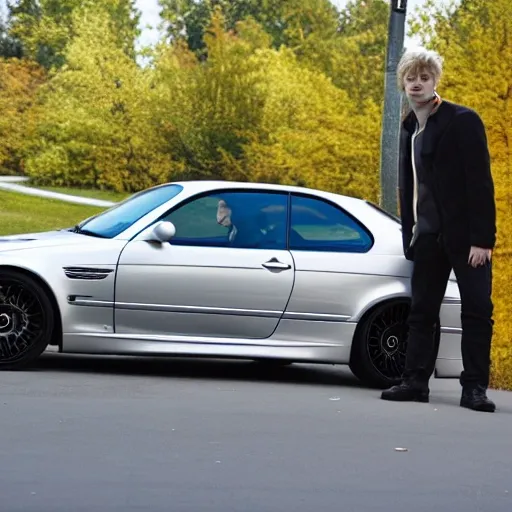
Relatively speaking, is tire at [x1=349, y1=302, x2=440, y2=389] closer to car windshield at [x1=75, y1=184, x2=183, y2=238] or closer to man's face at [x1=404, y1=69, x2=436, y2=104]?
car windshield at [x1=75, y1=184, x2=183, y2=238]

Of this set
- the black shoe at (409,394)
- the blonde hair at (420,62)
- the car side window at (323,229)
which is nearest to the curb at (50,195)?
the car side window at (323,229)

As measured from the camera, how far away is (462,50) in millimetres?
32406

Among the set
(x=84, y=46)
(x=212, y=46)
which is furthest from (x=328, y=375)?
(x=84, y=46)

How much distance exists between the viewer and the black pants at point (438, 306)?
876 centimetres

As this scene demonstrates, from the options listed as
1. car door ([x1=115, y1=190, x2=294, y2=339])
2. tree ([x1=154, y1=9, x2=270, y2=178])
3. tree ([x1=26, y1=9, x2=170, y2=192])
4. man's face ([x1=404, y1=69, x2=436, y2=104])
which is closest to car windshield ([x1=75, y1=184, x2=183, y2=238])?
car door ([x1=115, y1=190, x2=294, y2=339])

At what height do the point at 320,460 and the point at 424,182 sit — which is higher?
the point at 424,182

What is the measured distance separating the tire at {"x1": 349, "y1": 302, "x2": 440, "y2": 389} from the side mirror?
1.39 meters

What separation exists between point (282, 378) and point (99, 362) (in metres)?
1.38

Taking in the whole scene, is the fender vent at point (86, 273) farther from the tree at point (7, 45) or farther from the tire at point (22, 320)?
the tree at point (7, 45)

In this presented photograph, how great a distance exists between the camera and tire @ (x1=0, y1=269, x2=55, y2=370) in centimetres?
976

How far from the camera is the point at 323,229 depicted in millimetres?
10461

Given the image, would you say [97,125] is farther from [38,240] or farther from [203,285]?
[203,285]

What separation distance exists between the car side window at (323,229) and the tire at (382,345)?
0.49 meters

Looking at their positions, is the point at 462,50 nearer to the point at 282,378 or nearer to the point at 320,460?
the point at 282,378
